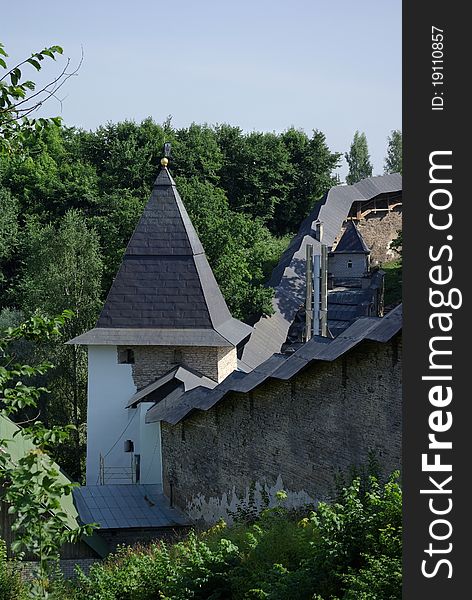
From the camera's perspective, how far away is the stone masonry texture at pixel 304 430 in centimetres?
1038

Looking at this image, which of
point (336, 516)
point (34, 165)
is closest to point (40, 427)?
point (336, 516)

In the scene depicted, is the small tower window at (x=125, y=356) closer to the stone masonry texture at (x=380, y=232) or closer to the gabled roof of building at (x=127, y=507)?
the gabled roof of building at (x=127, y=507)

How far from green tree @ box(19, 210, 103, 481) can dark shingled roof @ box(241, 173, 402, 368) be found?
4628 millimetres

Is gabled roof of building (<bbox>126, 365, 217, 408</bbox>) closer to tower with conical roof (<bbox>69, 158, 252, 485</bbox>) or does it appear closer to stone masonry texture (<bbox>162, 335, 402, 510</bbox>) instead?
tower with conical roof (<bbox>69, 158, 252, 485</bbox>)

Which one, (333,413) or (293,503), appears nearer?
(333,413)

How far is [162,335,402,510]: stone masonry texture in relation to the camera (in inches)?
408

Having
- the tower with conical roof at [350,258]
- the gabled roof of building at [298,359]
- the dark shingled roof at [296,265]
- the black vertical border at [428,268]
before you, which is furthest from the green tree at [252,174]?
the black vertical border at [428,268]

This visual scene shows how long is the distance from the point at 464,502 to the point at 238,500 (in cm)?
835

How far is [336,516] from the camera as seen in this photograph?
8.26 m

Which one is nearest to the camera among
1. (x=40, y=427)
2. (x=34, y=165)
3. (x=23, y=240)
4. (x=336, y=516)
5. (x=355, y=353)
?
(x=40, y=427)

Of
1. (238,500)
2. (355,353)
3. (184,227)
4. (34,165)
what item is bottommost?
(238,500)

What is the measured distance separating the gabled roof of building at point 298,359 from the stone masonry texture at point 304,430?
148 mm

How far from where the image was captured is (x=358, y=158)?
247 feet

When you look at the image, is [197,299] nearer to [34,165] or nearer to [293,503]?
[293,503]
